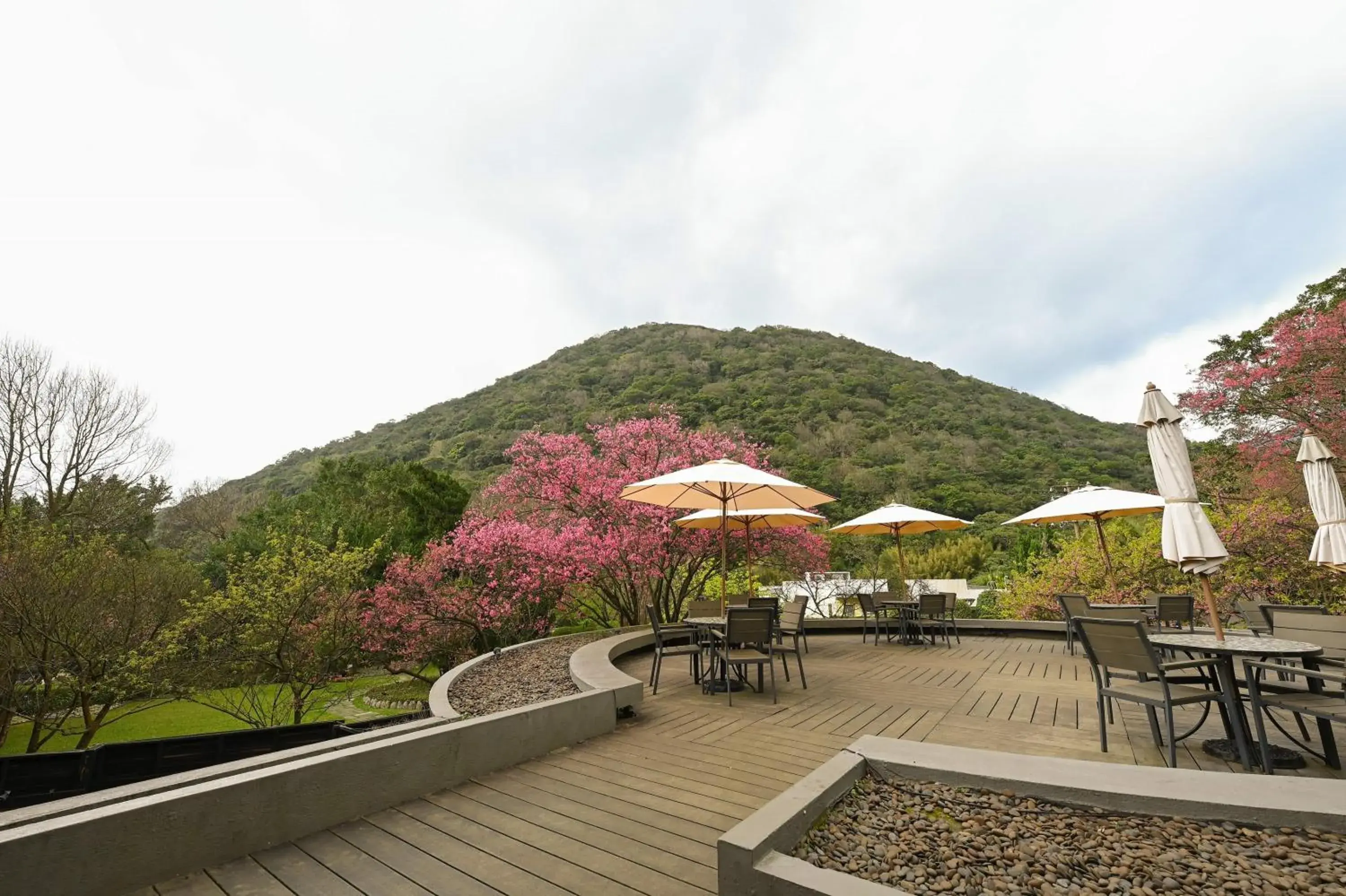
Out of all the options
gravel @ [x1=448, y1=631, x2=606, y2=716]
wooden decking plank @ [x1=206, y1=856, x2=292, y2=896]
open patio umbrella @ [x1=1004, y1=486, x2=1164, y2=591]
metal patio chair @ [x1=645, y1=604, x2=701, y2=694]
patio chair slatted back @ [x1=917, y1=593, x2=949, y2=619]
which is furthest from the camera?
patio chair slatted back @ [x1=917, y1=593, x2=949, y2=619]

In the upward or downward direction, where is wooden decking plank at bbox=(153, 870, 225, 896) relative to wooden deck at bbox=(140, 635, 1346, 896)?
upward

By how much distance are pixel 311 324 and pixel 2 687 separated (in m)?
23.8

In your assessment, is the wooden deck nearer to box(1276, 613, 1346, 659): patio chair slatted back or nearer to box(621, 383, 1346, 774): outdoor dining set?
box(621, 383, 1346, 774): outdoor dining set

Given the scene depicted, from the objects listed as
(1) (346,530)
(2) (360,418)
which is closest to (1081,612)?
(1) (346,530)

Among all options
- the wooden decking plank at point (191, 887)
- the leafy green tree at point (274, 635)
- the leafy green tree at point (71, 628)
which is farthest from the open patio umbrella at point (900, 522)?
the leafy green tree at point (71, 628)

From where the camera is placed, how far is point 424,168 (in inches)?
468

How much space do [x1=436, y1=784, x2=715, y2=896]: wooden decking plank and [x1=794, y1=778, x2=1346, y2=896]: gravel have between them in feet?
1.66

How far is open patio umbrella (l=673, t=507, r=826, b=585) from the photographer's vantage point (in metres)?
6.84

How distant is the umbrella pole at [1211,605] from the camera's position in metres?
3.10

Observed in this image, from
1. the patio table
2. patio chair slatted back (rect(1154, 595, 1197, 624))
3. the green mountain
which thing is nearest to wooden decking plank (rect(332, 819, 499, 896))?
the patio table

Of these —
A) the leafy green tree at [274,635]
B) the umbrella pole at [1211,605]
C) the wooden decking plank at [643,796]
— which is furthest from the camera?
the leafy green tree at [274,635]

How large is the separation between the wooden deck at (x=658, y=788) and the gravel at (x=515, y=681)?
0.83 meters

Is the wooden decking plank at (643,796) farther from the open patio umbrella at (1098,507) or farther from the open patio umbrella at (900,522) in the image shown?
the open patio umbrella at (1098,507)

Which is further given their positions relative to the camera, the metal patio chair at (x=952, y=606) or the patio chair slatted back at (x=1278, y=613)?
the metal patio chair at (x=952, y=606)
